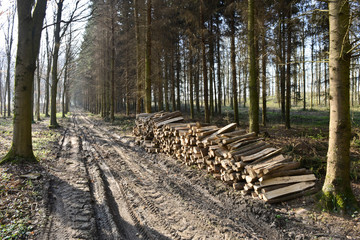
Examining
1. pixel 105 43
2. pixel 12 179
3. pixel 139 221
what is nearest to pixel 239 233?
pixel 139 221

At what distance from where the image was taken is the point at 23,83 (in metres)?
7.01

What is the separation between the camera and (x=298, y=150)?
291 inches

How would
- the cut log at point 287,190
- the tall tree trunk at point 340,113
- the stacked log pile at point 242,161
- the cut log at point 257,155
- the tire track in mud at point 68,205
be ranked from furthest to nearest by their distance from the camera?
the cut log at point 257,155 < the stacked log pile at point 242,161 < the cut log at point 287,190 < the tall tree trunk at point 340,113 < the tire track in mud at point 68,205

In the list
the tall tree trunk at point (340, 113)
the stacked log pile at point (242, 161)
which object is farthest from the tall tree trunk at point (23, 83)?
the tall tree trunk at point (340, 113)

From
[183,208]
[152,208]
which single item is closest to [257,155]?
[183,208]

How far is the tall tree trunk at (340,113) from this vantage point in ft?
13.6

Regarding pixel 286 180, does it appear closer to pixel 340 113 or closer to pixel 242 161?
pixel 242 161

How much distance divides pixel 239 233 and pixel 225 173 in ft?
6.80

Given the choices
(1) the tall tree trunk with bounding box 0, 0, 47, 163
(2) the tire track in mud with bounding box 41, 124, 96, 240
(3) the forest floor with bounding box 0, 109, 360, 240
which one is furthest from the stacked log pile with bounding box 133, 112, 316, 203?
(1) the tall tree trunk with bounding box 0, 0, 47, 163

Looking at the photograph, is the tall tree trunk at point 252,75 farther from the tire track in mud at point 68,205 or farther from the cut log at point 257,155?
the tire track in mud at point 68,205

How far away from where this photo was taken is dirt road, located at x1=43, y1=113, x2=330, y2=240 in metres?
3.72

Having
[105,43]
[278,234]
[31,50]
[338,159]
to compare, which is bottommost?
[278,234]

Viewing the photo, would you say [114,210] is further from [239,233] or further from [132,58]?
[132,58]

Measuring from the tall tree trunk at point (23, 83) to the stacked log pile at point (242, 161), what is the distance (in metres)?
5.01
